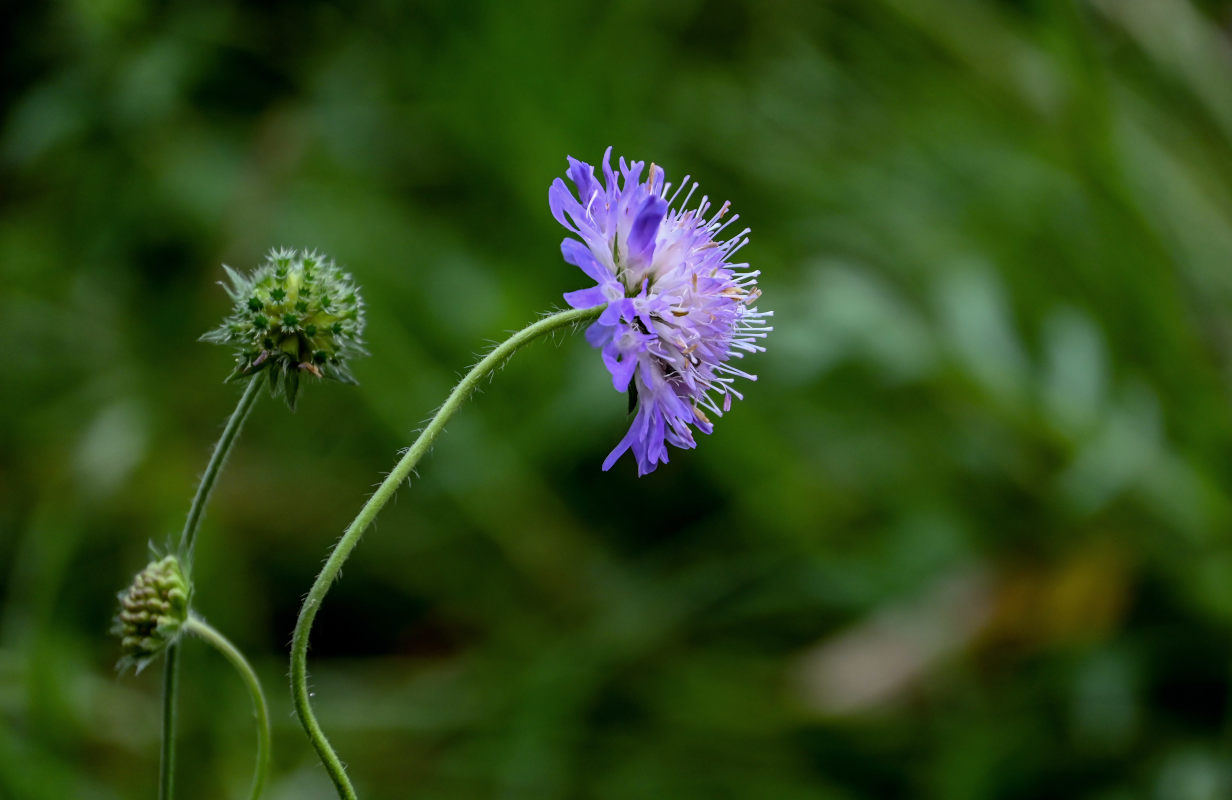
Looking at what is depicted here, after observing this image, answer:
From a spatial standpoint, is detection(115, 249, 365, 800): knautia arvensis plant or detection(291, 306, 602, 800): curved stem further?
detection(115, 249, 365, 800): knautia arvensis plant

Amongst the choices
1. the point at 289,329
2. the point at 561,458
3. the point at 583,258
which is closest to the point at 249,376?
the point at 289,329

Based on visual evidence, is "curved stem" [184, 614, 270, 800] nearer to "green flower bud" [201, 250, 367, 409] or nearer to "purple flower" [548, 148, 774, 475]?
"green flower bud" [201, 250, 367, 409]

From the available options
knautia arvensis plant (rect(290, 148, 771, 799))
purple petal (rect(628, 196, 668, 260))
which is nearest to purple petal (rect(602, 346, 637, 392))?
knautia arvensis plant (rect(290, 148, 771, 799))

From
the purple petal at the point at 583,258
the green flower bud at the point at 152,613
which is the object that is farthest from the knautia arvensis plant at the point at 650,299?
the green flower bud at the point at 152,613

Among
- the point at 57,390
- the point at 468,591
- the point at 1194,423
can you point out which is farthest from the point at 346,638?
the point at 1194,423

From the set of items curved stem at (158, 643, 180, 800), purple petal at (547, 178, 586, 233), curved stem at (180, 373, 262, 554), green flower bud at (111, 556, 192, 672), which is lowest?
curved stem at (158, 643, 180, 800)

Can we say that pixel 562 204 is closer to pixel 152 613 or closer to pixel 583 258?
pixel 583 258

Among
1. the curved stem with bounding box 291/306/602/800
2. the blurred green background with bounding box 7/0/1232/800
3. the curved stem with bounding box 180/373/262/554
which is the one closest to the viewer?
the curved stem with bounding box 291/306/602/800
